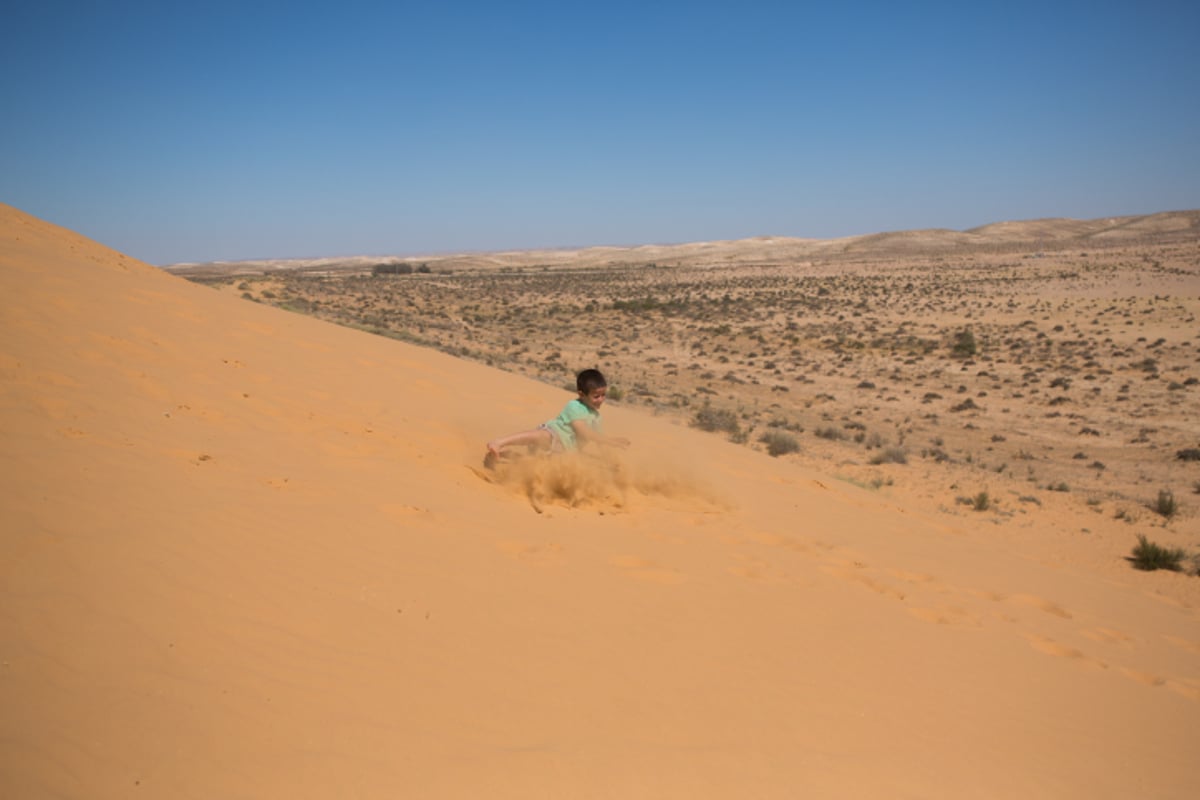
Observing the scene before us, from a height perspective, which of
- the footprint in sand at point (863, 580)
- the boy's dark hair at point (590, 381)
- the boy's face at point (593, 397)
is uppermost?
the boy's dark hair at point (590, 381)

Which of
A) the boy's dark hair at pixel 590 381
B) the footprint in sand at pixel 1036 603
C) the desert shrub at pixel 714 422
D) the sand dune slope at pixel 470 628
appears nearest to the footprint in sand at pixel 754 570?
the sand dune slope at pixel 470 628

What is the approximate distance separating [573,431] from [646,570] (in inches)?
68.0

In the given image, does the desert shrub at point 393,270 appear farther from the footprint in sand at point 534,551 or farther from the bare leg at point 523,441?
the footprint in sand at point 534,551

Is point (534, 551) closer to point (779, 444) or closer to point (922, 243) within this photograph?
point (779, 444)

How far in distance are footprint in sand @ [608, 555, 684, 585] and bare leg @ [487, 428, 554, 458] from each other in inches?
60.5

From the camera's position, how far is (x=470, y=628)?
11.7 ft

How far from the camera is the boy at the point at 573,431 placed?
6035 millimetres

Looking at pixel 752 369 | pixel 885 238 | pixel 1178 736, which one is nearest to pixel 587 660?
pixel 1178 736

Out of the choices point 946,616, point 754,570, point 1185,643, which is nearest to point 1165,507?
point 1185,643

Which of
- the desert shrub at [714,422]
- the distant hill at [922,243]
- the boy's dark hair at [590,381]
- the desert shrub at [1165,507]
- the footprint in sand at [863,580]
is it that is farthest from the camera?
the distant hill at [922,243]

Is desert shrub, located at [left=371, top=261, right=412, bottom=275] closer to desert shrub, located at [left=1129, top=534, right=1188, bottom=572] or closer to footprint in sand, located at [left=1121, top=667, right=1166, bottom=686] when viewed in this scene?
desert shrub, located at [left=1129, top=534, right=1188, bottom=572]

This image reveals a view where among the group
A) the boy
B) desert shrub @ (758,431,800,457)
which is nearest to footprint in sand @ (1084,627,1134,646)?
→ the boy

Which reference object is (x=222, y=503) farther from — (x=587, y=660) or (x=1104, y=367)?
(x=1104, y=367)

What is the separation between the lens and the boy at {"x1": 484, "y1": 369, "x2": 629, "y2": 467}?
19.8 feet
